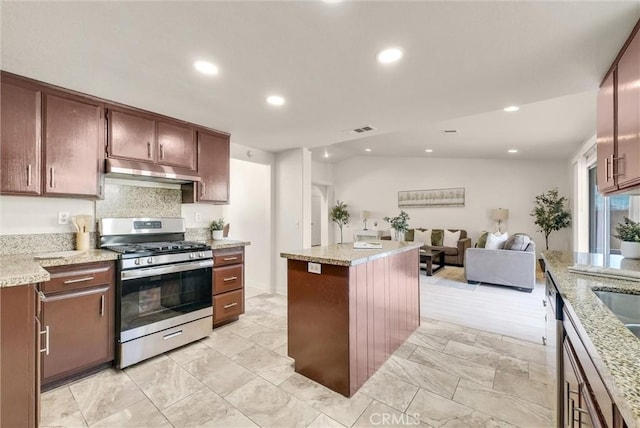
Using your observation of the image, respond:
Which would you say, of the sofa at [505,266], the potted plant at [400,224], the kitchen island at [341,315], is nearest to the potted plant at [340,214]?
the potted plant at [400,224]

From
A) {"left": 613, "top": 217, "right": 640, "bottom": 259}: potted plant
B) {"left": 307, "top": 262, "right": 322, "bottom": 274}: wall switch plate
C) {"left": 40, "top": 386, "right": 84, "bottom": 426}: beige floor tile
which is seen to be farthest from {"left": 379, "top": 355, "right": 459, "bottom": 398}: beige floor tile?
{"left": 40, "top": 386, "right": 84, "bottom": 426}: beige floor tile

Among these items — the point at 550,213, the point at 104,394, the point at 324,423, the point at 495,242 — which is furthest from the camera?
the point at 550,213

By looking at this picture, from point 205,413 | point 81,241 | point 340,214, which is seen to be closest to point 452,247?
point 340,214

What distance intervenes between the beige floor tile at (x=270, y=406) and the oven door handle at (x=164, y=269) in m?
1.15

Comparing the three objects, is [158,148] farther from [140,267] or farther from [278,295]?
[278,295]

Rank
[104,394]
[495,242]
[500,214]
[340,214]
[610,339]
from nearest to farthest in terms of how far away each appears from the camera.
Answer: [610,339]
[104,394]
[495,242]
[500,214]
[340,214]

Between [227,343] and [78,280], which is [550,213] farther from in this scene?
[78,280]

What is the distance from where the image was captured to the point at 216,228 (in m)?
3.49

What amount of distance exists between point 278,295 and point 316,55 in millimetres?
3426

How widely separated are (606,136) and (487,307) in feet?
8.23

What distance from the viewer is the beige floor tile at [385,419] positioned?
1644mm

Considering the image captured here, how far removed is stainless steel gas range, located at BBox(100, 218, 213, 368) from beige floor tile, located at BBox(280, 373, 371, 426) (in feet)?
3.76

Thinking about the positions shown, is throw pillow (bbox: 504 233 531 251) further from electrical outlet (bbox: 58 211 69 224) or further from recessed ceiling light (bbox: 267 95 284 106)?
electrical outlet (bbox: 58 211 69 224)

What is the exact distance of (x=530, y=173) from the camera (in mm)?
6305
